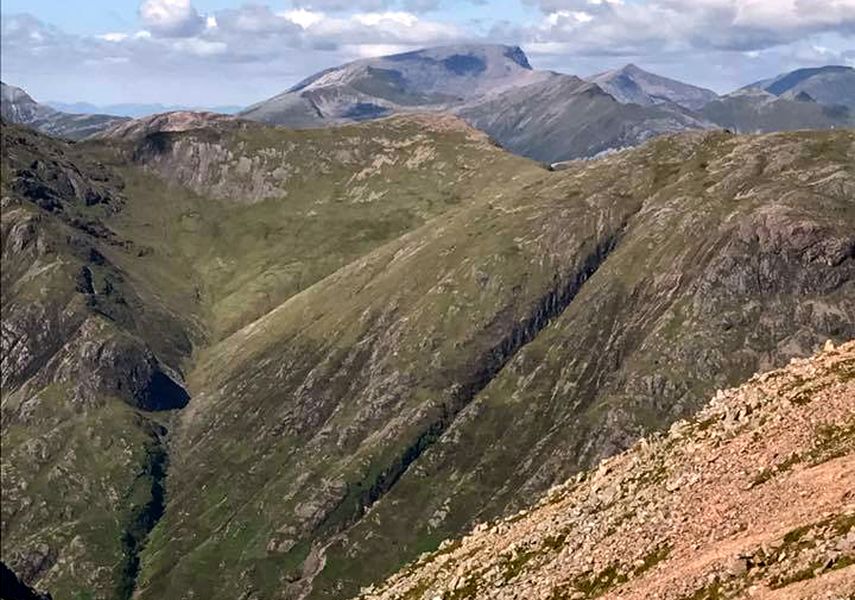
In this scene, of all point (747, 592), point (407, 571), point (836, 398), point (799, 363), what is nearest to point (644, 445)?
point (799, 363)

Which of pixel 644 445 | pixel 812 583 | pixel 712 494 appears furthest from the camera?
pixel 644 445

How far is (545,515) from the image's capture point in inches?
3551

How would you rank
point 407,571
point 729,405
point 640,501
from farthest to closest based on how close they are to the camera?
point 407,571 < point 729,405 < point 640,501

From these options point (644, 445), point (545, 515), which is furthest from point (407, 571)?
point (644, 445)

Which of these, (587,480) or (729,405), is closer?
(729,405)

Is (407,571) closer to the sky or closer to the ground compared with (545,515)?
closer to the ground

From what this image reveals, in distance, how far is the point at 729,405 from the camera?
85.2 m

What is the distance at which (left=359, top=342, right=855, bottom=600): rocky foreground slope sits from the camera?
5300cm

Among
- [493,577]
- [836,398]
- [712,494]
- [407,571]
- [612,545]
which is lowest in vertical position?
[407,571]

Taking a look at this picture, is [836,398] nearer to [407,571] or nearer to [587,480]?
[587,480]

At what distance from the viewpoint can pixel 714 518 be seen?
62.2 meters

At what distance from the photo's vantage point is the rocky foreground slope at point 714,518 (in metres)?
53.0

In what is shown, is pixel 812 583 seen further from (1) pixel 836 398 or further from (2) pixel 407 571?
(2) pixel 407 571

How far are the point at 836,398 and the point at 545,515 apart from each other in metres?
30.6
